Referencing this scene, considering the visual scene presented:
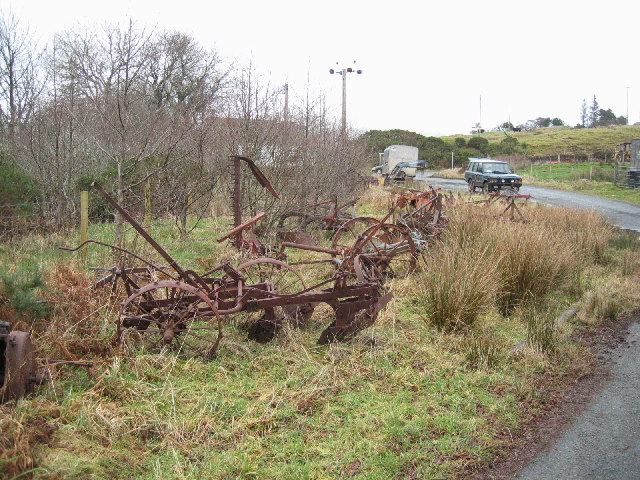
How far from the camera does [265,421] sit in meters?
3.93

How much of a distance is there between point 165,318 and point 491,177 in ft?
72.5

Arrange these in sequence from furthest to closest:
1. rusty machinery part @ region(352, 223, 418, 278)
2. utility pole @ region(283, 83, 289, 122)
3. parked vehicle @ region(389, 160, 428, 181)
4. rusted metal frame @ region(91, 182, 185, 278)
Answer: parked vehicle @ region(389, 160, 428, 181) → utility pole @ region(283, 83, 289, 122) → rusty machinery part @ region(352, 223, 418, 278) → rusted metal frame @ region(91, 182, 185, 278)

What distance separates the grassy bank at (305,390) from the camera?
341 centimetres

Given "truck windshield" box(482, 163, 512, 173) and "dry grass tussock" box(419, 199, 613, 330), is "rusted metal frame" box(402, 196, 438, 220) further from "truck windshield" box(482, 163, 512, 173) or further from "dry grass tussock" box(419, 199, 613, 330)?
"truck windshield" box(482, 163, 512, 173)

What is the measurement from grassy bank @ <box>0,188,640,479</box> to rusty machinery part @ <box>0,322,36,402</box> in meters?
0.15

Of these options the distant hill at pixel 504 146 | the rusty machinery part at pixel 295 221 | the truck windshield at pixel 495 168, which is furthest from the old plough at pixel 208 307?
the distant hill at pixel 504 146

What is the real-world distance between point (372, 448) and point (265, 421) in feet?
2.46

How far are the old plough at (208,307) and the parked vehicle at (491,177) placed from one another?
19.1 metres

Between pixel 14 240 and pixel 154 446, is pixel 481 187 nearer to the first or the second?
pixel 14 240

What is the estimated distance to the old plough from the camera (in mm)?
4691

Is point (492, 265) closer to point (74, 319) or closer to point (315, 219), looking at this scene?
point (315, 219)

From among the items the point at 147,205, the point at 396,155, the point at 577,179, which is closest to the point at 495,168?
the point at 577,179

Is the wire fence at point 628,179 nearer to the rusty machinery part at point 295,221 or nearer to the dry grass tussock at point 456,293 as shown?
the rusty machinery part at point 295,221

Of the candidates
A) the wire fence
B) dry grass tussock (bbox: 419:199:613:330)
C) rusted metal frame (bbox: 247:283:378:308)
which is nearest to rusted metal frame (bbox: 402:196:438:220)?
dry grass tussock (bbox: 419:199:613:330)
